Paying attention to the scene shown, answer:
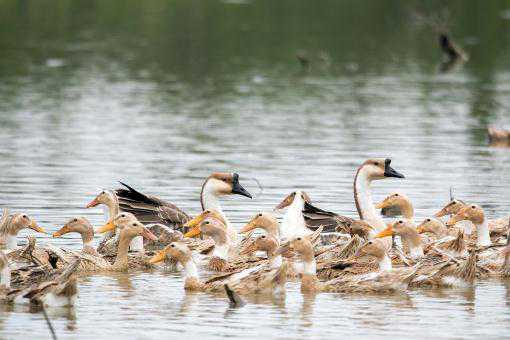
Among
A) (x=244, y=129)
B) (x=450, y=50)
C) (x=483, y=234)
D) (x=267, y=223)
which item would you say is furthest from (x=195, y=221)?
(x=450, y=50)

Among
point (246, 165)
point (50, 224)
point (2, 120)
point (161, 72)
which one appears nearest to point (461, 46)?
point (161, 72)

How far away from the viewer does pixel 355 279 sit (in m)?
15.4

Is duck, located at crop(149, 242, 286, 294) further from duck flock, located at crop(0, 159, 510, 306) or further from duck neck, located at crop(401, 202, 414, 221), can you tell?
duck neck, located at crop(401, 202, 414, 221)

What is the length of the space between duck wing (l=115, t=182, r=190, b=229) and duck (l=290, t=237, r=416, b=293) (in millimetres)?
3916

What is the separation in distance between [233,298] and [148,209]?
4.95m

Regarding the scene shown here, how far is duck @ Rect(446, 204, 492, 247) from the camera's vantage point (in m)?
17.5

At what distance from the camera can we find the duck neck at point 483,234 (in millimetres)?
17656

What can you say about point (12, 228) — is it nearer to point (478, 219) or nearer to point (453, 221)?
point (453, 221)

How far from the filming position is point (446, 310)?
47.4 ft

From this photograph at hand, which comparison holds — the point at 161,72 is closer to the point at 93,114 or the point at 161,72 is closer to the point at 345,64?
the point at 345,64

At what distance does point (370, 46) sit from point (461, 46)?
3664 mm

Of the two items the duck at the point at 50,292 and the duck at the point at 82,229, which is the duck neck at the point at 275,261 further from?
the duck at the point at 82,229

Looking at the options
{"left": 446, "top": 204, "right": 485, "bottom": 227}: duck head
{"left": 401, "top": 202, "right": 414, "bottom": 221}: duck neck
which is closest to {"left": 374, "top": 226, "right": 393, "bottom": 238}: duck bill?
{"left": 446, "top": 204, "right": 485, "bottom": 227}: duck head

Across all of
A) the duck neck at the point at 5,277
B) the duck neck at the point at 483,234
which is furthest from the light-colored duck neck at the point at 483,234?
the duck neck at the point at 5,277
